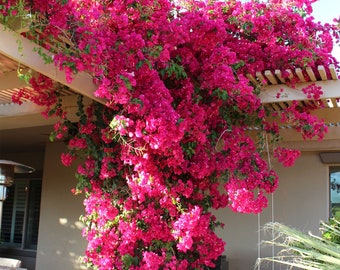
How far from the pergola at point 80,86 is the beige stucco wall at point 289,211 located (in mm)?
474

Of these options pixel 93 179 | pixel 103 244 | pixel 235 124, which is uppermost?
pixel 235 124

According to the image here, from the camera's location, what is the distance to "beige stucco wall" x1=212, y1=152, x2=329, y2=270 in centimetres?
686

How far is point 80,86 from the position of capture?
4.05 metres

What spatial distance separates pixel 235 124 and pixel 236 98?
1.57ft

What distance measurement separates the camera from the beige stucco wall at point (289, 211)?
6.86 meters

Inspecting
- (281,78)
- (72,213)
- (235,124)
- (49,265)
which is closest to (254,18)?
(281,78)

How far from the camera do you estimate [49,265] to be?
8555 millimetres

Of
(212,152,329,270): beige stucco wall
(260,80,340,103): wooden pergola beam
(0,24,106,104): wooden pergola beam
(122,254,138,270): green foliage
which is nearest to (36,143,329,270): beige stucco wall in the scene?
(212,152,329,270): beige stucco wall

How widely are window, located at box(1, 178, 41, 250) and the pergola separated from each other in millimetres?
4554

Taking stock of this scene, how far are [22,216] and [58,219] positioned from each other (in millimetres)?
2853

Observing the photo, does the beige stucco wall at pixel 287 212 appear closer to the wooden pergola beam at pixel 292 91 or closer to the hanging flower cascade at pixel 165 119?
the hanging flower cascade at pixel 165 119

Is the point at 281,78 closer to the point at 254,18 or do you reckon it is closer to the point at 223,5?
the point at 254,18

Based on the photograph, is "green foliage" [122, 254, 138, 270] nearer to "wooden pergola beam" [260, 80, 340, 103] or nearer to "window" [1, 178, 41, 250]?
"wooden pergola beam" [260, 80, 340, 103]

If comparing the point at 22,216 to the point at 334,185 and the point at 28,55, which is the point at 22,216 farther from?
the point at 28,55
